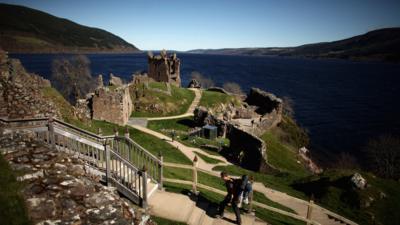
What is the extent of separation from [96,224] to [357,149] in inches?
2426

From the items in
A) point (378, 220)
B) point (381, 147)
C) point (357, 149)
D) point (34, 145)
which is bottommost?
point (357, 149)

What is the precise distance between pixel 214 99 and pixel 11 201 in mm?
52199

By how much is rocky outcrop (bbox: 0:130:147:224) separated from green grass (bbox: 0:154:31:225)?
0.16 m

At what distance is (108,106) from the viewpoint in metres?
37.4

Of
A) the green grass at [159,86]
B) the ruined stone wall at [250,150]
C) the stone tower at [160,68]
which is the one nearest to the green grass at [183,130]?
the ruined stone wall at [250,150]

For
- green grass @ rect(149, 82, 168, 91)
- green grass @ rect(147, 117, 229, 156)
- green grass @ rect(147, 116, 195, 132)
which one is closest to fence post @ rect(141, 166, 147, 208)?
green grass @ rect(147, 117, 229, 156)

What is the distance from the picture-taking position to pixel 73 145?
1236 centimetres

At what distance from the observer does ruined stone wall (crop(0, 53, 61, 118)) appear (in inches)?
599

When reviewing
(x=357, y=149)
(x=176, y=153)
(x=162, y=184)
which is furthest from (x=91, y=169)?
(x=357, y=149)

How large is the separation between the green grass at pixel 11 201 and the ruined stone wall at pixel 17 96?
878cm

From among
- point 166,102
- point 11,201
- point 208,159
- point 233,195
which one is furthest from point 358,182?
point 166,102

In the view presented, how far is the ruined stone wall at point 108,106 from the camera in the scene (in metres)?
37.2

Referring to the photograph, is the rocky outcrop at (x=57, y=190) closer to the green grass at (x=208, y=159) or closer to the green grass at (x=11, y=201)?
the green grass at (x=11, y=201)

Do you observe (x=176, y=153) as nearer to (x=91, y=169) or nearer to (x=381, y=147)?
(x=91, y=169)
